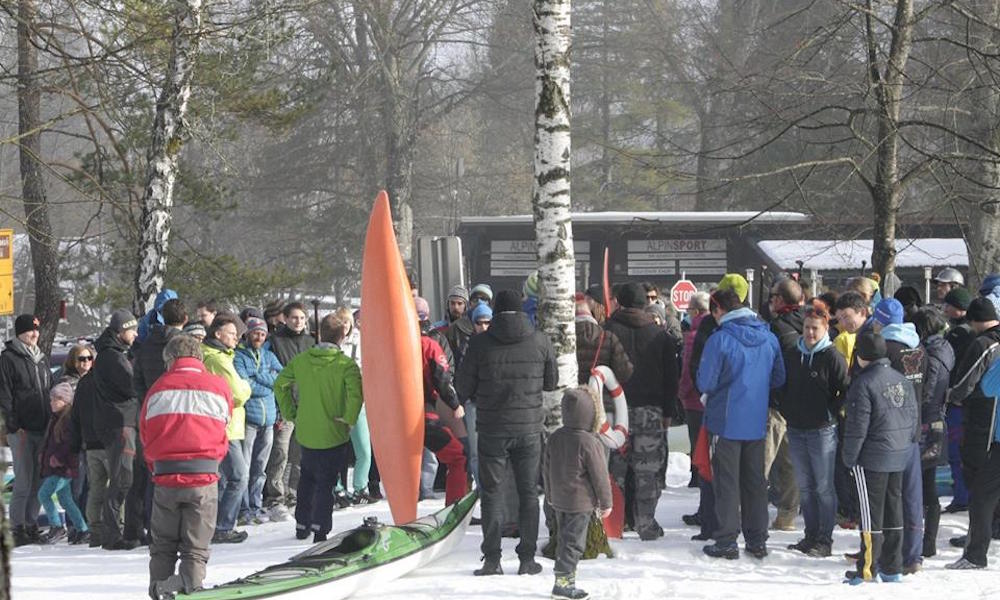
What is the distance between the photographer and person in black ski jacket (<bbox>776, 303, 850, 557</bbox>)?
8.90 meters

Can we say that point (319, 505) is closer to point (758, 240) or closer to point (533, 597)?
point (533, 597)

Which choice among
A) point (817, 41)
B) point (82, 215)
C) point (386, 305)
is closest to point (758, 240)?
point (817, 41)

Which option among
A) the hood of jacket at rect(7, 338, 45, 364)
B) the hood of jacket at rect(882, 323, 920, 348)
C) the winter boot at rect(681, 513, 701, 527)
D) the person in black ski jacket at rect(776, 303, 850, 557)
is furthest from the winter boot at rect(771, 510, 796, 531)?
the hood of jacket at rect(7, 338, 45, 364)

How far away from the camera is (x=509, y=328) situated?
8.65 m

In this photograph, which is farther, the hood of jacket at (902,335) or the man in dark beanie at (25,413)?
the man in dark beanie at (25,413)

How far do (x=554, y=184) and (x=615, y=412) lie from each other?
66.5 inches

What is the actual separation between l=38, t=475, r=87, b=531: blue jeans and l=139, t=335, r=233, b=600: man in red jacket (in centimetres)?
321

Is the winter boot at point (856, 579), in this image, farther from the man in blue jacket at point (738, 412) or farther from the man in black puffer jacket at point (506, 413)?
the man in black puffer jacket at point (506, 413)

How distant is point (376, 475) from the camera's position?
12359 millimetres

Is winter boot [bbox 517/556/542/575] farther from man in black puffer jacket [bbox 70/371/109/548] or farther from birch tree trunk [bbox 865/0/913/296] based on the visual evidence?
birch tree trunk [bbox 865/0/913/296]

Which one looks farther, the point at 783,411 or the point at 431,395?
the point at 431,395

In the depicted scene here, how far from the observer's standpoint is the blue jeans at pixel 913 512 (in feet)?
28.0

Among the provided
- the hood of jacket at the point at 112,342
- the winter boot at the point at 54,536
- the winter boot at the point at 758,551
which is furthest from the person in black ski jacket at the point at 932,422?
the winter boot at the point at 54,536

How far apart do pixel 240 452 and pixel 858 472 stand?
4790 mm
